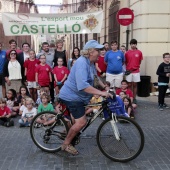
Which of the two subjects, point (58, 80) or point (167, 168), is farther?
point (58, 80)

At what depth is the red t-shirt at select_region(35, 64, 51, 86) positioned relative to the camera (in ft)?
25.0

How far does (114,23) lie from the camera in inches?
539

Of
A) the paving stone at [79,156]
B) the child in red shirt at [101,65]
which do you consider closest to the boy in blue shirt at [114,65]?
the child in red shirt at [101,65]

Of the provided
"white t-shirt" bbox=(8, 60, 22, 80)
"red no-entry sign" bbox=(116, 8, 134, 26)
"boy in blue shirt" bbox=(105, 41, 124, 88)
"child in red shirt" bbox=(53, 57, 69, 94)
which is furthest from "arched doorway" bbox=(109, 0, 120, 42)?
"white t-shirt" bbox=(8, 60, 22, 80)

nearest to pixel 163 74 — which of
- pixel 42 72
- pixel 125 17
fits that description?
pixel 125 17

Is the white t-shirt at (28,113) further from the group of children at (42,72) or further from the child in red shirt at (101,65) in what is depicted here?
the child in red shirt at (101,65)

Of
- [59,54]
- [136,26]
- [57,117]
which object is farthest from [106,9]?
[57,117]

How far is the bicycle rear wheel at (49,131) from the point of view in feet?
15.2

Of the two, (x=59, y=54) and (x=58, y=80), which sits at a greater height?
(x=59, y=54)

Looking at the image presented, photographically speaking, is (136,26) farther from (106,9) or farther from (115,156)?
(115,156)

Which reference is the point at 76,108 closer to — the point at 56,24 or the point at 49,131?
the point at 49,131

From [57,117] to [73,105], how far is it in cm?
46

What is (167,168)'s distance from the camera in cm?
416

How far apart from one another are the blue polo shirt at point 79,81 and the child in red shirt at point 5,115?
8.33 ft
